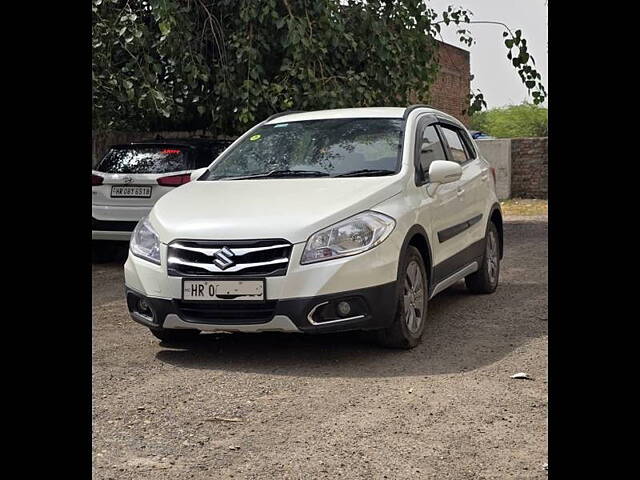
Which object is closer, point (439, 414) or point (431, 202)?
point (439, 414)

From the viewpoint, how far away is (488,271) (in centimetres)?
862

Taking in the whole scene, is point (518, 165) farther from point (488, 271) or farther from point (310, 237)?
point (310, 237)

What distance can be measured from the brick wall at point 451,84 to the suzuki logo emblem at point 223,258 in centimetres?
2425

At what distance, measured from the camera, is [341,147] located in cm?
703

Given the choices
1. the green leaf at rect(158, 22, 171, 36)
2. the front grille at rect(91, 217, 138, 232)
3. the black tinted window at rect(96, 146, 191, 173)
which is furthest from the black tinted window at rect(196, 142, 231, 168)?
the green leaf at rect(158, 22, 171, 36)

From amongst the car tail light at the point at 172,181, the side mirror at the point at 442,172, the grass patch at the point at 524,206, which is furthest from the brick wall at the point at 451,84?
the side mirror at the point at 442,172

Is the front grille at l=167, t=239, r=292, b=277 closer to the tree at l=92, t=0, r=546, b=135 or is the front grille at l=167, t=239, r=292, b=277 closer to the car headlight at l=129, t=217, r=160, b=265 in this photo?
the car headlight at l=129, t=217, r=160, b=265

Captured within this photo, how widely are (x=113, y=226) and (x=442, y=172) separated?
16.4 ft

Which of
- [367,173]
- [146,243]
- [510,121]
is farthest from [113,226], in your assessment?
[510,121]

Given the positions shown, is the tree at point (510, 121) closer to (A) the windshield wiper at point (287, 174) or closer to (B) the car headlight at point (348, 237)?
(A) the windshield wiper at point (287, 174)
